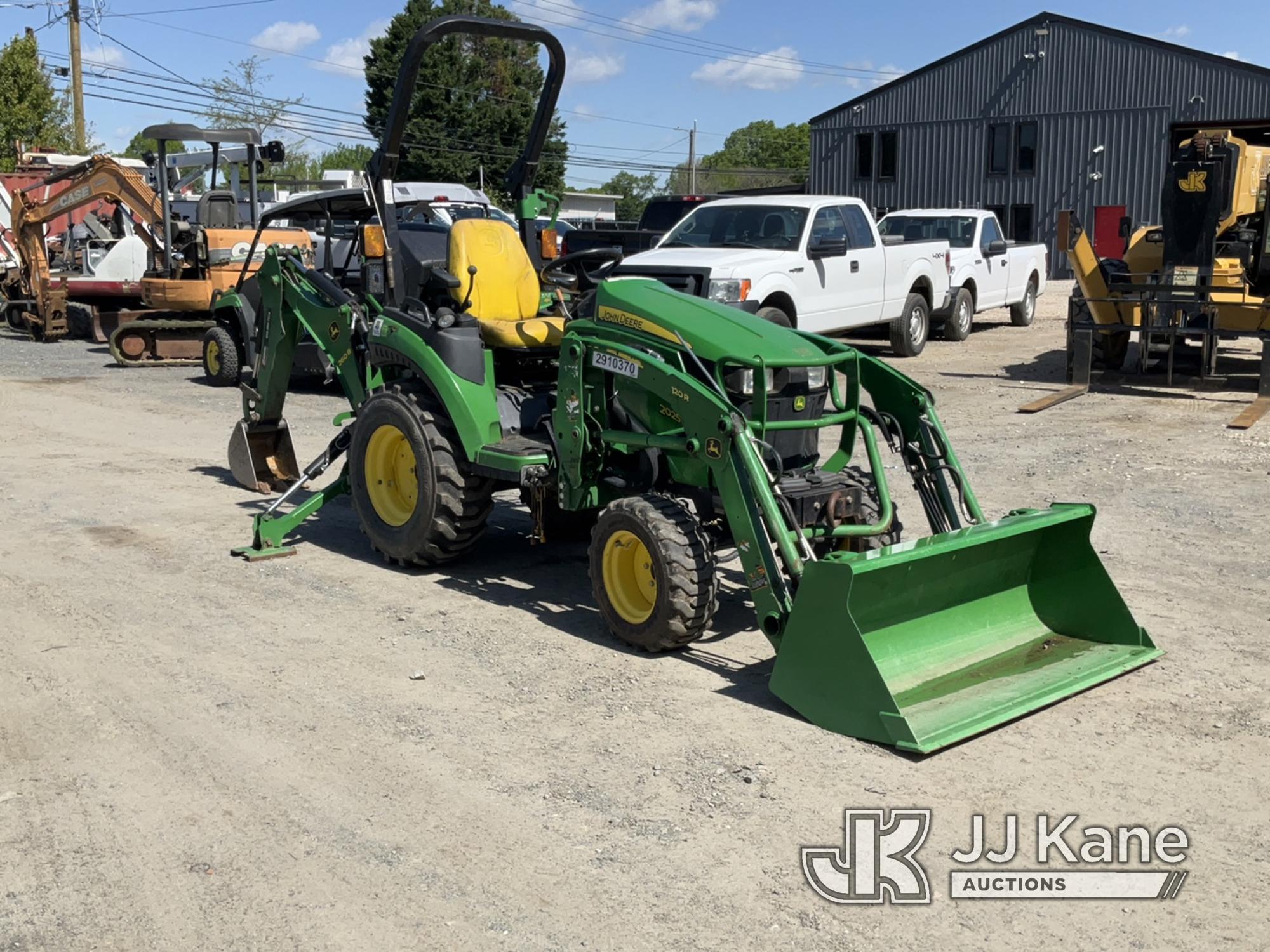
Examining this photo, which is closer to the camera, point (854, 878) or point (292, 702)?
point (854, 878)

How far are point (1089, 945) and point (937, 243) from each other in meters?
15.3

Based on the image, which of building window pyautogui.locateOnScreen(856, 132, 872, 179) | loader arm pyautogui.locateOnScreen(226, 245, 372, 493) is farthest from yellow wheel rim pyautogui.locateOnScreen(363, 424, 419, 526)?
building window pyautogui.locateOnScreen(856, 132, 872, 179)

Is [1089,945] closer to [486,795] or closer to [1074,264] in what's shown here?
[486,795]

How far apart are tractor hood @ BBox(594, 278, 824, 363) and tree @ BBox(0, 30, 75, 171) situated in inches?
1257

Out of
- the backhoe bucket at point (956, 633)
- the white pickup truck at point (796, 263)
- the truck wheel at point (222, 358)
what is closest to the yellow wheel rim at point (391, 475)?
the backhoe bucket at point (956, 633)

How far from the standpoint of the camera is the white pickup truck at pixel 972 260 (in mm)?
19719

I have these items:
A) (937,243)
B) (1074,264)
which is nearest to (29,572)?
(1074,264)

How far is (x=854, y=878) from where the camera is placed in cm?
407

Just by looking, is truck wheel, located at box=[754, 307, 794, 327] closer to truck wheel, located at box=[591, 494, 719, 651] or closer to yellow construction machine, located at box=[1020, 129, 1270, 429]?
yellow construction machine, located at box=[1020, 129, 1270, 429]

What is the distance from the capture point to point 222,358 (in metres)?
15.9

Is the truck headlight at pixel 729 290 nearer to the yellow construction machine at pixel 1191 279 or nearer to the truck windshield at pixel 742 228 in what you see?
the truck windshield at pixel 742 228

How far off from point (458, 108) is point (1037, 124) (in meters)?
26.7

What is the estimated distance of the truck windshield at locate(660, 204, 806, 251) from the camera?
50.2 feet

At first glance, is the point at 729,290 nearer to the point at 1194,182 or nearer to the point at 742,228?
the point at 742,228
